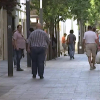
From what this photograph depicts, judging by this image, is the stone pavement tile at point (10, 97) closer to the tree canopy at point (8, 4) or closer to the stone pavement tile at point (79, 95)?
the stone pavement tile at point (79, 95)

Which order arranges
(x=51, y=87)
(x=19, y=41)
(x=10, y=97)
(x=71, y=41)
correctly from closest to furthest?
(x=10, y=97), (x=51, y=87), (x=19, y=41), (x=71, y=41)

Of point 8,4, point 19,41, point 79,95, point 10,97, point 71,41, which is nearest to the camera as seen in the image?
point 10,97

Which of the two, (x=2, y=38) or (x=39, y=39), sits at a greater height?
(x=39, y=39)

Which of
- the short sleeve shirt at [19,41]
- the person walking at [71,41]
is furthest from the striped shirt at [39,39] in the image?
the person walking at [71,41]

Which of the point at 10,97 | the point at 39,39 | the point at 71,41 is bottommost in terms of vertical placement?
the point at 10,97

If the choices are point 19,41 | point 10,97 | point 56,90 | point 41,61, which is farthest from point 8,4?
point 19,41

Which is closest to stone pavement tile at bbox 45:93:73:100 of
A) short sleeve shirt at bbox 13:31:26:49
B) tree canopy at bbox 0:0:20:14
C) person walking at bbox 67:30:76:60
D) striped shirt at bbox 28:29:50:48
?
tree canopy at bbox 0:0:20:14

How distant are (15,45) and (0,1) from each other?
21.4 ft

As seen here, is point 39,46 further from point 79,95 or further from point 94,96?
point 94,96

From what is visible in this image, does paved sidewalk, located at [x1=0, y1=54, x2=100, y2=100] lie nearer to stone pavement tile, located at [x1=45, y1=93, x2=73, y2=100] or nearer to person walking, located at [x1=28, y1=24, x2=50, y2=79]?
stone pavement tile, located at [x1=45, y1=93, x2=73, y2=100]

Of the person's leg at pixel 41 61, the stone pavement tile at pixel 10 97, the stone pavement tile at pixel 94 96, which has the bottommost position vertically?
the stone pavement tile at pixel 10 97

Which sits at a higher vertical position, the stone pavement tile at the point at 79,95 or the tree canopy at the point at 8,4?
the tree canopy at the point at 8,4

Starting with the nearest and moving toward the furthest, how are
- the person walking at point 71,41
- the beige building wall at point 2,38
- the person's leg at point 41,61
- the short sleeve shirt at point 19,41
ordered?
the person's leg at point 41,61 → the short sleeve shirt at point 19,41 → the beige building wall at point 2,38 → the person walking at point 71,41

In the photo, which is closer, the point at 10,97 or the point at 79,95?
the point at 10,97
